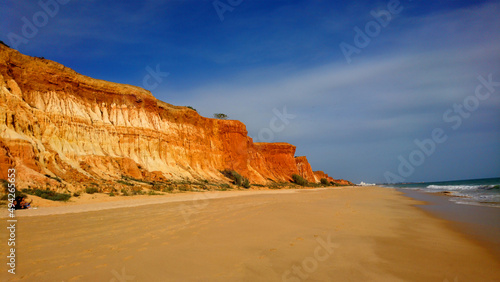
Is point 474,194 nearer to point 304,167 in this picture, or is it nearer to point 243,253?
point 243,253

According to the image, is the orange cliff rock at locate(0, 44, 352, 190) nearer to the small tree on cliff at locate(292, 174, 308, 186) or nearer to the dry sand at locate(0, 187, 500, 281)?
the dry sand at locate(0, 187, 500, 281)

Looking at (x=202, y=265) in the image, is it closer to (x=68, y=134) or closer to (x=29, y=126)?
(x=29, y=126)

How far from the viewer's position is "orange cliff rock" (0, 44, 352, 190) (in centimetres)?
1712

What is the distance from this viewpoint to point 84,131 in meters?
25.0

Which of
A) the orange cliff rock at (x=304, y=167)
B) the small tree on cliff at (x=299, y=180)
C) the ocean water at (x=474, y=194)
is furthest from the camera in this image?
the orange cliff rock at (x=304, y=167)

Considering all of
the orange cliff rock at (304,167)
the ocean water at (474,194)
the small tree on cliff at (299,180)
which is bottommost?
the ocean water at (474,194)

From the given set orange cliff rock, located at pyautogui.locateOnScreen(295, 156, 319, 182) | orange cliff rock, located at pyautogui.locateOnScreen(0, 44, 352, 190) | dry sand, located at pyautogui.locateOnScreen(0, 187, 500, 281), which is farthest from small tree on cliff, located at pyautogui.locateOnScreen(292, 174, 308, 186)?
dry sand, located at pyautogui.locateOnScreen(0, 187, 500, 281)

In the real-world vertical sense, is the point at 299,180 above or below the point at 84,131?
below

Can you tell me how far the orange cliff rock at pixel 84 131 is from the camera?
674 inches

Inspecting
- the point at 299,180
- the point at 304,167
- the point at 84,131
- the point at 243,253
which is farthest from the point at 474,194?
the point at 304,167

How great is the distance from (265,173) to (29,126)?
148ft

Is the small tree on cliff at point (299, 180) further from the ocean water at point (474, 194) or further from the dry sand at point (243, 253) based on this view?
the dry sand at point (243, 253)

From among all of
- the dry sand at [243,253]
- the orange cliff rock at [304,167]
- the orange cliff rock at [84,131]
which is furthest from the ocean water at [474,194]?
the orange cliff rock at [304,167]

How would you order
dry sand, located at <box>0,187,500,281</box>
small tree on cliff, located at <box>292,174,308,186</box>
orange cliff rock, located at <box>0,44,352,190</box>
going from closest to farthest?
dry sand, located at <box>0,187,500,281</box> < orange cliff rock, located at <box>0,44,352,190</box> < small tree on cliff, located at <box>292,174,308,186</box>
